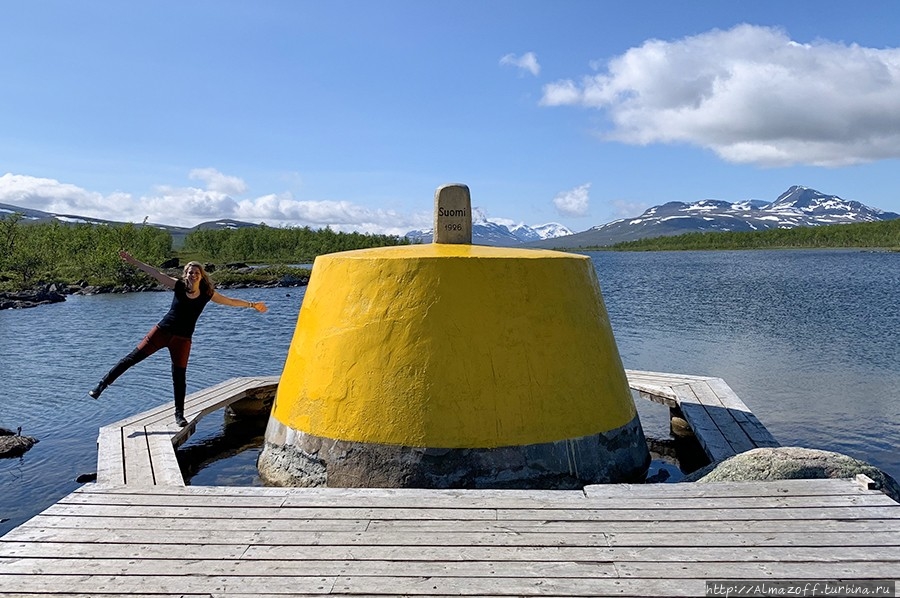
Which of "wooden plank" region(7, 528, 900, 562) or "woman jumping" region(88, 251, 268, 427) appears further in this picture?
"woman jumping" region(88, 251, 268, 427)

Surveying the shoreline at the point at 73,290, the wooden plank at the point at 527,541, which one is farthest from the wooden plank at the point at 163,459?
the shoreline at the point at 73,290

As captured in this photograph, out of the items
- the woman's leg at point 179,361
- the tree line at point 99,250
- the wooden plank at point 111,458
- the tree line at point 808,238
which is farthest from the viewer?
the tree line at point 808,238

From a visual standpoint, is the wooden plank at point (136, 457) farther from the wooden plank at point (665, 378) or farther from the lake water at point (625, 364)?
the wooden plank at point (665, 378)

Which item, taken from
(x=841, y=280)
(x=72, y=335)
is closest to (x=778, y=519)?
(x=72, y=335)

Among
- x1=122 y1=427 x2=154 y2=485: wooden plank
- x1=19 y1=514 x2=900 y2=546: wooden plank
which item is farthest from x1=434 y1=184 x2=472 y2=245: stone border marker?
x1=19 y1=514 x2=900 y2=546: wooden plank

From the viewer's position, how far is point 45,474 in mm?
9758

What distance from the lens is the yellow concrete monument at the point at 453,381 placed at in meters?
6.34

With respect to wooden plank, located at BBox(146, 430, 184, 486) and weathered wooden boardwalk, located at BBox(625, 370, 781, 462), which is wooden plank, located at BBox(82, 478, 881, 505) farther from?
weathered wooden boardwalk, located at BBox(625, 370, 781, 462)

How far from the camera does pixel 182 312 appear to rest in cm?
774

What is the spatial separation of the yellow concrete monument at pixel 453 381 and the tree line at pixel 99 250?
47.9 meters

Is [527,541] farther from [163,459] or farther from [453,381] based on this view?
[163,459]

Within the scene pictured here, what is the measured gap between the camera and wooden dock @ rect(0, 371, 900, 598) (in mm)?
4012

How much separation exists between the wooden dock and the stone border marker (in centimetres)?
350

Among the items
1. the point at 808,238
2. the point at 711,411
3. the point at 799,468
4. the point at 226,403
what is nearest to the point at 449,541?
the point at 799,468
